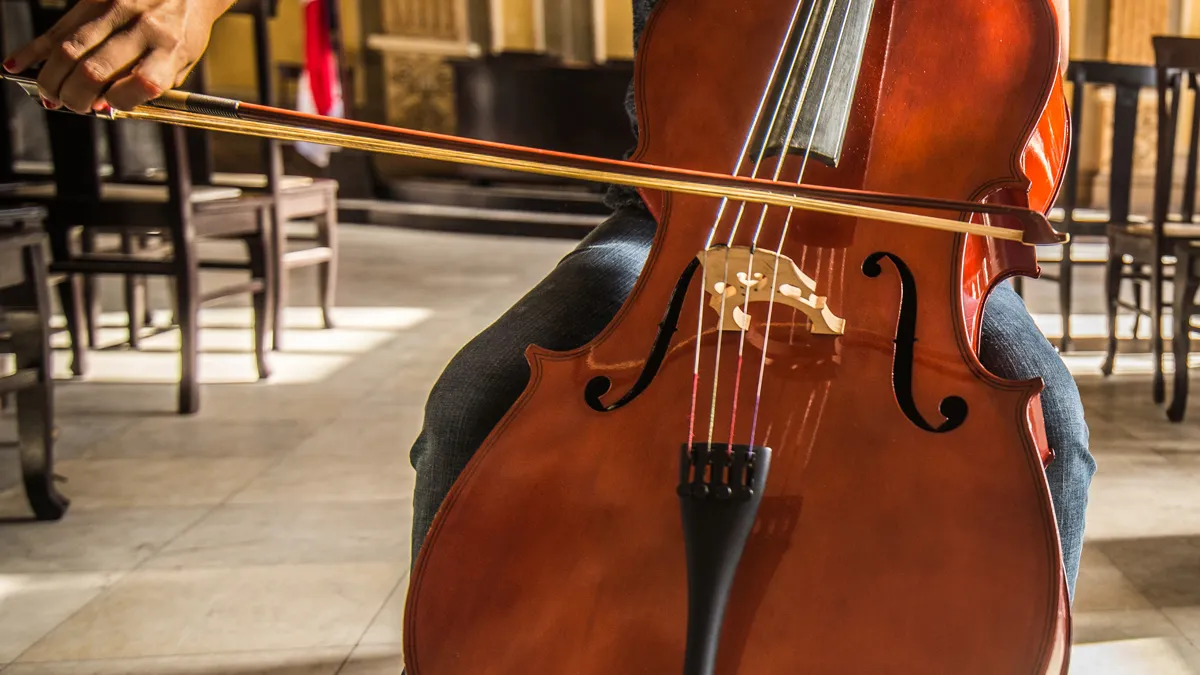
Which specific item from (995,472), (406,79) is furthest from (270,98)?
(406,79)

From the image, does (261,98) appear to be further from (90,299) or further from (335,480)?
(335,480)

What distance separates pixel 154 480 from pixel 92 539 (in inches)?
11.2

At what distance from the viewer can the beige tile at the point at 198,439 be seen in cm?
202

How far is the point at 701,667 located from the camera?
0.54m

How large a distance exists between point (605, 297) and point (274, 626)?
0.69m

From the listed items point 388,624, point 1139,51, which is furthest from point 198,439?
point 1139,51

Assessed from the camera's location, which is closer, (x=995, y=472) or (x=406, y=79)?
(x=995, y=472)

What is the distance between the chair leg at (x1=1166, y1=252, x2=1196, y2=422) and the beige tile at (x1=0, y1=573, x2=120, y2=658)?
2.06m

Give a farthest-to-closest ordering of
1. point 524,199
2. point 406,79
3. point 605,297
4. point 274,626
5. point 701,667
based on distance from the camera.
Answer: point 406,79 → point 524,199 → point 274,626 → point 605,297 → point 701,667

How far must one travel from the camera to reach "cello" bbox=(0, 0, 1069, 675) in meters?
0.57

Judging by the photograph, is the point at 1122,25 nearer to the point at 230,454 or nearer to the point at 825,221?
the point at 230,454

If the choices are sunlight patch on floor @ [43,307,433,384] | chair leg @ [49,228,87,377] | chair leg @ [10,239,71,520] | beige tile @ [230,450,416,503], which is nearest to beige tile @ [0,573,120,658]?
chair leg @ [10,239,71,520]

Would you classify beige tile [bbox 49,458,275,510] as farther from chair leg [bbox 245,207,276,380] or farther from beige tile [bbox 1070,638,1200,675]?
beige tile [bbox 1070,638,1200,675]

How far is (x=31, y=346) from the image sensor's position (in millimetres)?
1614
